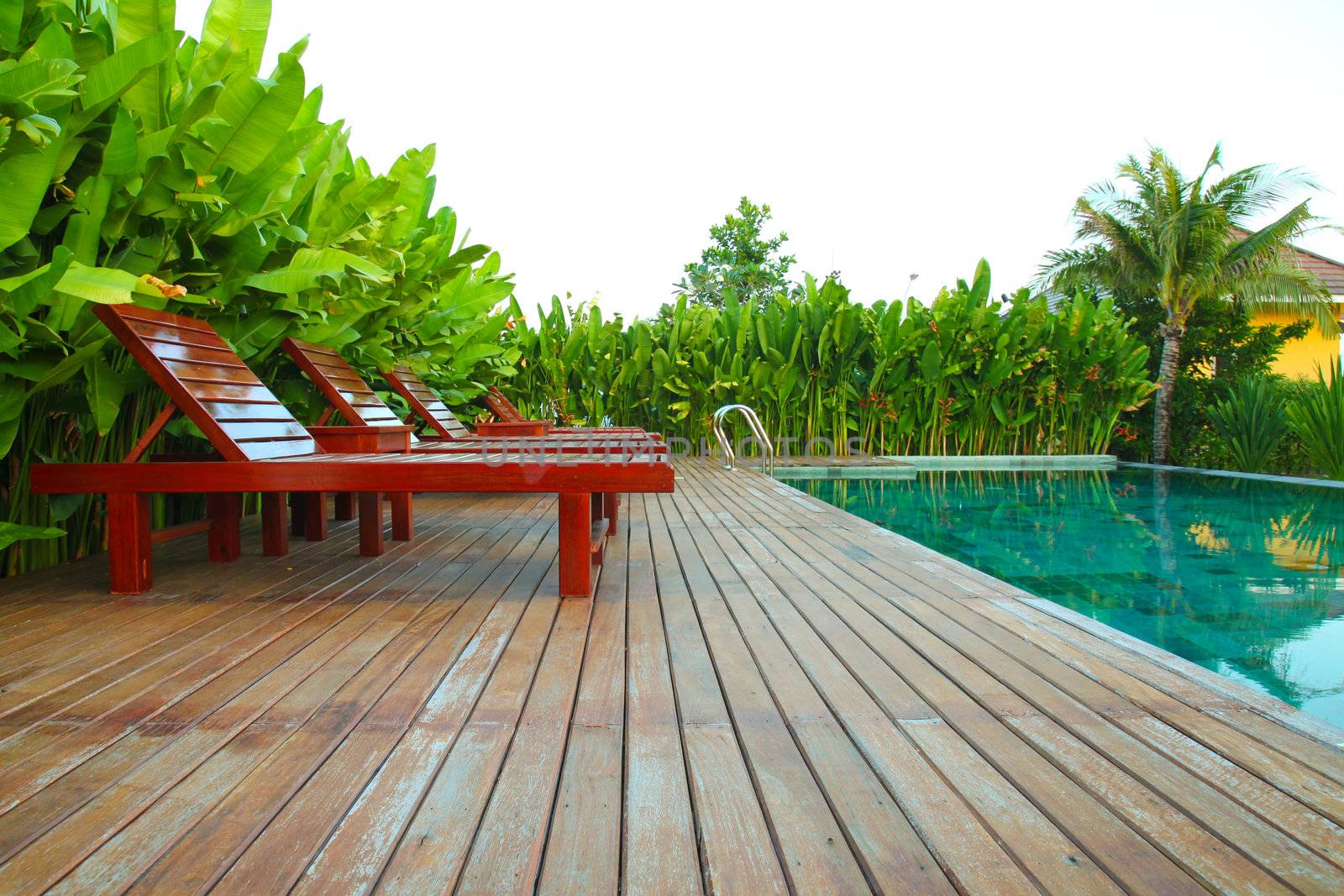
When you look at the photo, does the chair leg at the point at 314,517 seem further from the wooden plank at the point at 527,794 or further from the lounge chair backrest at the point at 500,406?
the lounge chair backrest at the point at 500,406

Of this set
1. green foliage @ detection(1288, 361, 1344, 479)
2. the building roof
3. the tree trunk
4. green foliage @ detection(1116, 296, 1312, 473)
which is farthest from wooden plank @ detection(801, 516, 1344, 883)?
the building roof

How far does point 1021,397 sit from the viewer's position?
10.3m

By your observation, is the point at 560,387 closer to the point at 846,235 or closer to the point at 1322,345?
the point at 1322,345

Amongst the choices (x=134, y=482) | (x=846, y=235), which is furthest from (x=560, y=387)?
(x=846, y=235)

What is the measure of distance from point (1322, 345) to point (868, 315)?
1155 centimetres

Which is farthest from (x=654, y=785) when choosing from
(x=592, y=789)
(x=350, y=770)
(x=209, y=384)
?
(x=209, y=384)

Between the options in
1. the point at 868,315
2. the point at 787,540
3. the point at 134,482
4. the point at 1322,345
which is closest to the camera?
the point at 134,482

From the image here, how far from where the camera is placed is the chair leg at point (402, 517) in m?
3.58

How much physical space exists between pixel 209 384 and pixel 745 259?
98.8 ft

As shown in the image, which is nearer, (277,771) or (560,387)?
(277,771)

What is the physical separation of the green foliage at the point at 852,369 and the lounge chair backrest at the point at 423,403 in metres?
3.80

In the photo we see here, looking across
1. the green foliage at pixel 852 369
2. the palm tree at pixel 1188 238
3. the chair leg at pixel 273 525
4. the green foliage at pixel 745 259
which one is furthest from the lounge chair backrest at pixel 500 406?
the green foliage at pixel 745 259

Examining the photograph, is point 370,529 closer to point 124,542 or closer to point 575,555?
point 124,542

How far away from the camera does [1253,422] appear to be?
944 cm
